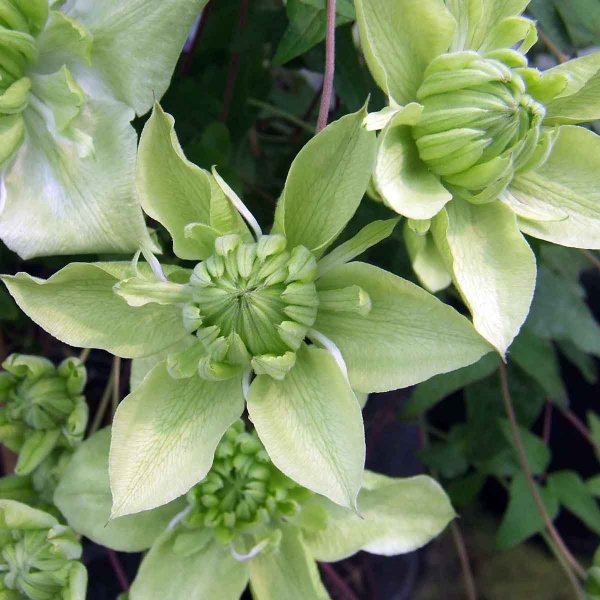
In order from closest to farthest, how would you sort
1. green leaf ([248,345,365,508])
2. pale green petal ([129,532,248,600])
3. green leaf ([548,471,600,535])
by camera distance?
green leaf ([248,345,365,508])
pale green petal ([129,532,248,600])
green leaf ([548,471,600,535])

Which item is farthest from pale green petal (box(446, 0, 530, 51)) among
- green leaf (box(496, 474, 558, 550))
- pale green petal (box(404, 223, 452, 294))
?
green leaf (box(496, 474, 558, 550))

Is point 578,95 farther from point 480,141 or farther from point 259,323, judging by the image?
point 259,323

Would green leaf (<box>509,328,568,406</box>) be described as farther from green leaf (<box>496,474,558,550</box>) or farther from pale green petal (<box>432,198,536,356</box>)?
pale green petal (<box>432,198,536,356</box>)

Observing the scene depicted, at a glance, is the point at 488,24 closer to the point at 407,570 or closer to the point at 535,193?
the point at 535,193

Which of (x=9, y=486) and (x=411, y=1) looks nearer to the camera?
(x=411, y=1)

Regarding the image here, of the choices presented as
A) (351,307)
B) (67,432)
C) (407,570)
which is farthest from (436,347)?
(407,570)

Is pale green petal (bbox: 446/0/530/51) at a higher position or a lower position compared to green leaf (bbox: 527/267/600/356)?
higher

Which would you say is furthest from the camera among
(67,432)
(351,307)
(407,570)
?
(407,570)
